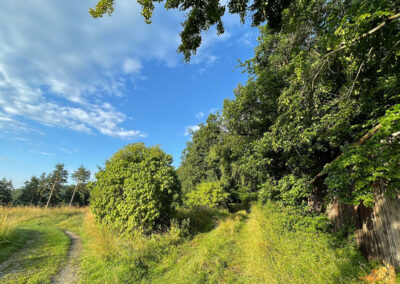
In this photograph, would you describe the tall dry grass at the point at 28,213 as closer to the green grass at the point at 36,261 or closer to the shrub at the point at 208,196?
the green grass at the point at 36,261

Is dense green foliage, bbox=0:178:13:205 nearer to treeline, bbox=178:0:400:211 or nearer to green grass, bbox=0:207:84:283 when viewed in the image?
green grass, bbox=0:207:84:283

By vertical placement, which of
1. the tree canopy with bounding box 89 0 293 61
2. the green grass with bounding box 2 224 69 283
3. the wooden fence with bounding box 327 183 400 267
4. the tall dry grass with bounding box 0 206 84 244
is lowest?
the green grass with bounding box 2 224 69 283

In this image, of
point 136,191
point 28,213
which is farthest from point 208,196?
point 28,213

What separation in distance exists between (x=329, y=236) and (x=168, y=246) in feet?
17.5

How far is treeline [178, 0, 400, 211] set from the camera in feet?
10.5

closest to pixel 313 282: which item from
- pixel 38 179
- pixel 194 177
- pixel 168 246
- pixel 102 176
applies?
pixel 168 246

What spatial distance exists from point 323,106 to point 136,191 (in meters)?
7.40

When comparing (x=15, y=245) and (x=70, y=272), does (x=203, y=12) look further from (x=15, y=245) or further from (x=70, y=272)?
(x=15, y=245)

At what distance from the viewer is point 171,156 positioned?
25.9 ft

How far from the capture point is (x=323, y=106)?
5129 millimetres

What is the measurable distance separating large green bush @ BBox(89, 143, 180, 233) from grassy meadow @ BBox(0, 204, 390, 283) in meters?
0.56

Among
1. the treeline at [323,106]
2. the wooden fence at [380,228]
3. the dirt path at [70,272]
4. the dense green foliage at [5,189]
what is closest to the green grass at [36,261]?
the dirt path at [70,272]

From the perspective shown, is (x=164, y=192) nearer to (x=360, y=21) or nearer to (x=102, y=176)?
(x=102, y=176)

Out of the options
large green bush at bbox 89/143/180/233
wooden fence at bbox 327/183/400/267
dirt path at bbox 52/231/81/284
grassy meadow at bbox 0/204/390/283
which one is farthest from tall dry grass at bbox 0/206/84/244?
wooden fence at bbox 327/183/400/267
